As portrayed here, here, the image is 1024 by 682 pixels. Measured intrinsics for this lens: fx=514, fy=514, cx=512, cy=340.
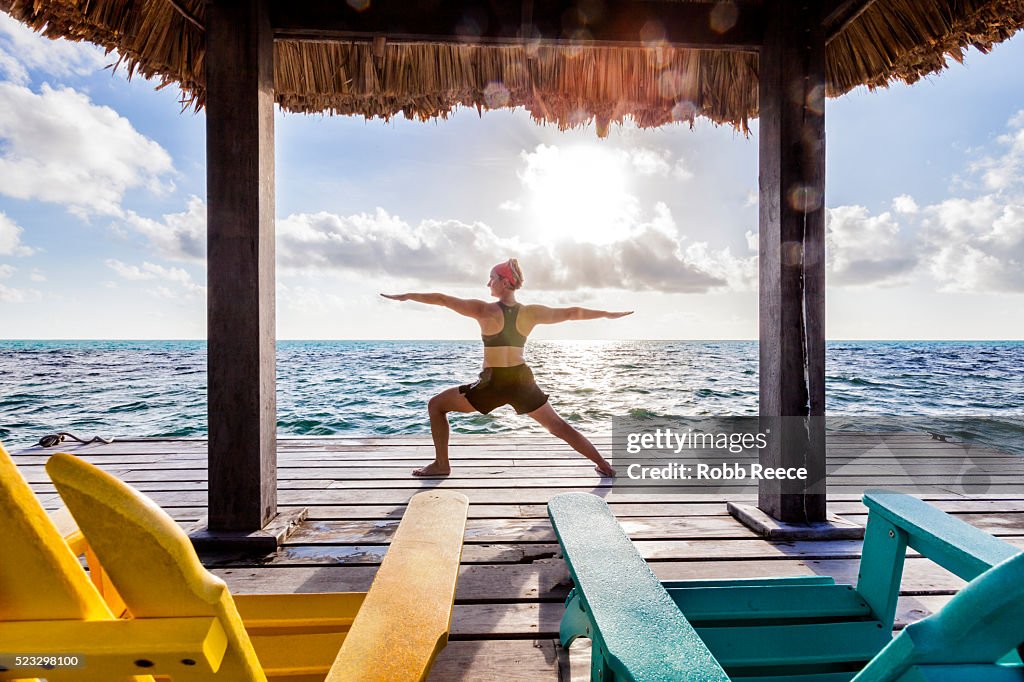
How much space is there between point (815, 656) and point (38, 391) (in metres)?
28.8

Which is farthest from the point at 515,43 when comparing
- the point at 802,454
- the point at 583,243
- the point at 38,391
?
the point at 583,243

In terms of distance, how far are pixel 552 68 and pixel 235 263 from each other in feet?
7.36

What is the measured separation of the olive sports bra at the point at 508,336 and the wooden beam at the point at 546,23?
176 centimetres

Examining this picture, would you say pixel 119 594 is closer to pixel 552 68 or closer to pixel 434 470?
pixel 434 470

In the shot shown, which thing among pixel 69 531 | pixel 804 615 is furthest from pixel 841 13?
pixel 69 531

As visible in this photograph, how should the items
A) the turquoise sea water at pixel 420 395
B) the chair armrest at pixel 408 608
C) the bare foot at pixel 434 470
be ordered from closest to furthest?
the chair armrest at pixel 408 608 → the bare foot at pixel 434 470 → the turquoise sea water at pixel 420 395

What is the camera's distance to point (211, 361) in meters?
2.44

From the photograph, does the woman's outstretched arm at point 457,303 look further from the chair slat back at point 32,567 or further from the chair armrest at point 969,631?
the chair armrest at point 969,631

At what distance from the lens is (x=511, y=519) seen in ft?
9.14

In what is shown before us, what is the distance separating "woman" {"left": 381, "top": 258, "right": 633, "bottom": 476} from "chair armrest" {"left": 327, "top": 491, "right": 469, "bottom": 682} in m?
2.44

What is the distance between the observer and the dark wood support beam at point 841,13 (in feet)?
8.40

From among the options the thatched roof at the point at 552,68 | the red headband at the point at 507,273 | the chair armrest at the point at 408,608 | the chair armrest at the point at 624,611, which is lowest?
the chair armrest at the point at 408,608
